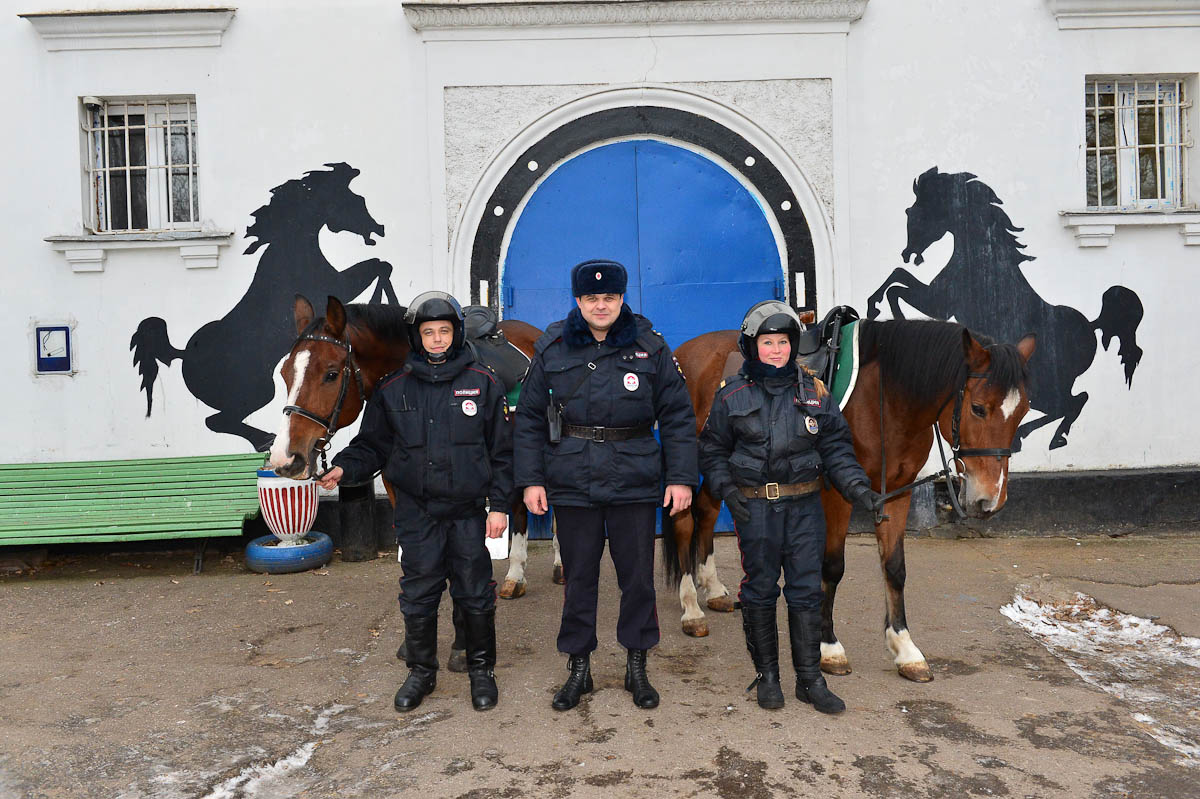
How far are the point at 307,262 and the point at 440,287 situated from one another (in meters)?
1.05

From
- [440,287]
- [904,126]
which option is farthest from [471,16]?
[904,126]

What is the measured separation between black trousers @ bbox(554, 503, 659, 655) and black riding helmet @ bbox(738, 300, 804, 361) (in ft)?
2.65

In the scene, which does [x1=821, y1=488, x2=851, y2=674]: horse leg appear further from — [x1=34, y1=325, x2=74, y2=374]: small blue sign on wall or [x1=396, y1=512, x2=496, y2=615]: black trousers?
[x1=34, y1=325, x2=74, y2=374]: small blue sign on wall

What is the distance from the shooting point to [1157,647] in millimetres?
4441

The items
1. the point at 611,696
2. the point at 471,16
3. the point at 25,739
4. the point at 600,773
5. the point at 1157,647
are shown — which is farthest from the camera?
the point at 471,16

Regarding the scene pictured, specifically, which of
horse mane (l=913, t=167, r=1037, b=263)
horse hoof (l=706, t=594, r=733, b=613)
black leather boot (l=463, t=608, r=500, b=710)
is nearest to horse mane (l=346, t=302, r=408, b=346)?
black leather boot (l=463, t=608, r=500, b=710)

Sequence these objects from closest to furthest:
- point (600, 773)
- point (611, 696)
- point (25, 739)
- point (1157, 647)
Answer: point (600, 773)
point (25, 739)
point (611, 696)
point (1157, 647)

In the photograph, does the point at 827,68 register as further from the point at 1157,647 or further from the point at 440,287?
the point at 1157,647

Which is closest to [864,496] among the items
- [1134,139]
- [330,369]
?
[330,369]

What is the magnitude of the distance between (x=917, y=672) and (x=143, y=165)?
654 cm

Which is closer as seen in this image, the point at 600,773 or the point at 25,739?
the point at 600,773

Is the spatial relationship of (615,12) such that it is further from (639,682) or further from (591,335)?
(639,682)

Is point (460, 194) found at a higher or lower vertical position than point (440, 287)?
higher

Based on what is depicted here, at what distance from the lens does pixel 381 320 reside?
163 inches
